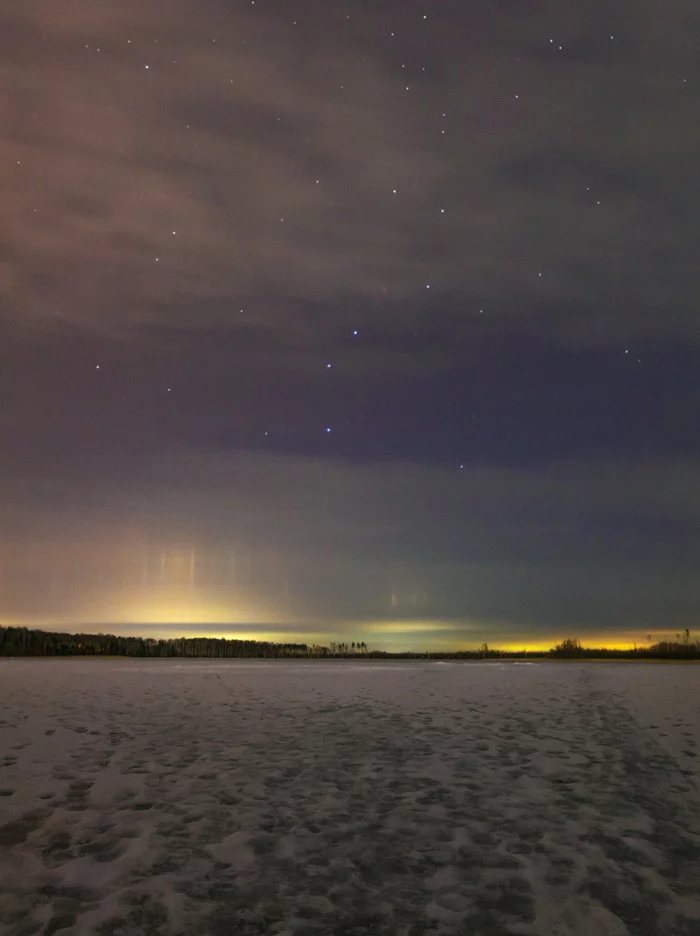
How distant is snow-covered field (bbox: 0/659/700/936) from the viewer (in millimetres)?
5551

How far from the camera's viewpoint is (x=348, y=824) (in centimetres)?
778

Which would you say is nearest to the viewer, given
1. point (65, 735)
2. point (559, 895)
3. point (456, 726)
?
point (559, 895)

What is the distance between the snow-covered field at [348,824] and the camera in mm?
5551

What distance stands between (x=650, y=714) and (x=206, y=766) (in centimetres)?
1152

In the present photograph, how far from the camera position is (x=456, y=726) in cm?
1435

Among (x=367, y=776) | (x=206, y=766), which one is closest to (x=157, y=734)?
(x=206, y=766)

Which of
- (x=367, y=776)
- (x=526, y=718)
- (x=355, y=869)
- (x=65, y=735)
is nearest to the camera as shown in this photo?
(x=355, y=869)

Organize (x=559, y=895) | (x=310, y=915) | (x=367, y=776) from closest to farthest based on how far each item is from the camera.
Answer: (x=310, y=915) < (x=559, y=895) < (x=367, y=776)

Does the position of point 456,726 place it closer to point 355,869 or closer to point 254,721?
point 254,721

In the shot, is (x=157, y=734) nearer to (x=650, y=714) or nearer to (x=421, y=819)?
(x=421, y=819)

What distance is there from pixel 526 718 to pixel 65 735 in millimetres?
9735

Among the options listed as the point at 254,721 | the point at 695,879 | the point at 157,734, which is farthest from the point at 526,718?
the point at 695,879

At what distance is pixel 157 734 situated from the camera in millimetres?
13367

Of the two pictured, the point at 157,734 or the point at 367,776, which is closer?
the point at 367,776
